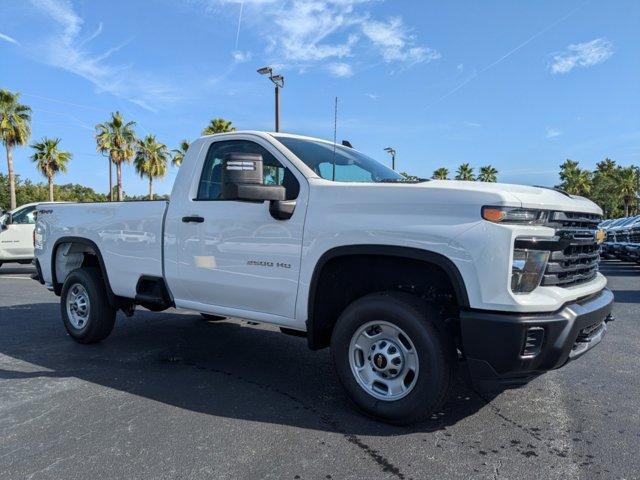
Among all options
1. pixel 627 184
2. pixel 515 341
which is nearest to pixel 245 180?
pixel 515 341

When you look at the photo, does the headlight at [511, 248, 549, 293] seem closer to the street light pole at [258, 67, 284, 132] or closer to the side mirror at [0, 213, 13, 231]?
the street light pole at [258, 67, 284, 132]

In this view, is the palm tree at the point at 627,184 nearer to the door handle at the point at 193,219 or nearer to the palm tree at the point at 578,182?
the palm tree at the point at 578,182

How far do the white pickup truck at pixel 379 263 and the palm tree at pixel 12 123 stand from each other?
3321 cm

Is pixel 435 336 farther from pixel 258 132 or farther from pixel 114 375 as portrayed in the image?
pixel 114 375

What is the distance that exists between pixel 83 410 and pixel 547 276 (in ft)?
11.0

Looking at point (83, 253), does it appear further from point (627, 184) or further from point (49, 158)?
point (627, 184)

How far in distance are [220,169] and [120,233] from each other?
1.37 m

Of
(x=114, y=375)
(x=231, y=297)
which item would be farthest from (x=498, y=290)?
(x=114, y=375)

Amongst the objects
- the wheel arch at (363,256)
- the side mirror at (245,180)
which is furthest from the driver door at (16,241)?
the wheel arch at (363,256)

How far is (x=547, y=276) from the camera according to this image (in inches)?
123

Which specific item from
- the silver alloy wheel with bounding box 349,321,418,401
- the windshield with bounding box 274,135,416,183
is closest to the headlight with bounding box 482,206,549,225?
the silver alloy wheel with bounding box 349,321,418,401

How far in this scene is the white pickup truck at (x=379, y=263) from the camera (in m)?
3.04

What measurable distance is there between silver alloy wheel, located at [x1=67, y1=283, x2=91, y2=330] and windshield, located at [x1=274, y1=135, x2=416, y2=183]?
2.98 meters

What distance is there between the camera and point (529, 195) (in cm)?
315
